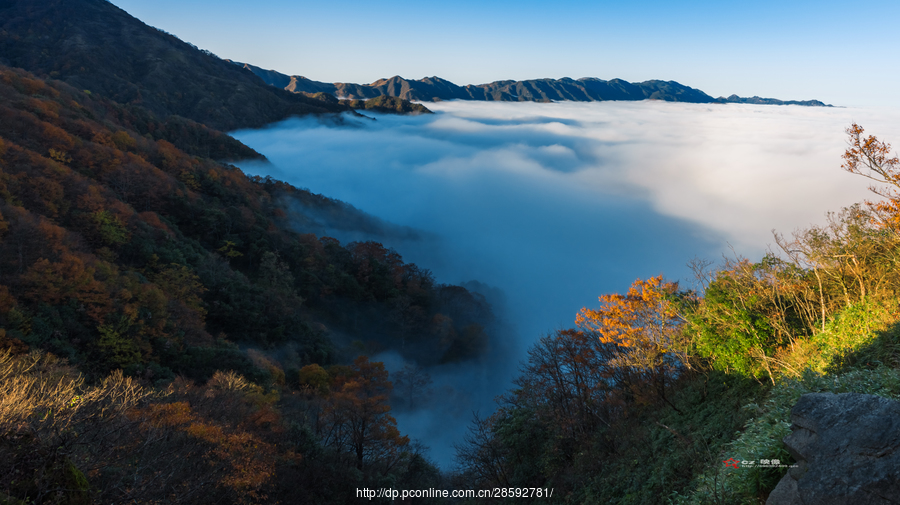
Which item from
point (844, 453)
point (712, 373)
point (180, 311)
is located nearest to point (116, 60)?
point (180, 311)

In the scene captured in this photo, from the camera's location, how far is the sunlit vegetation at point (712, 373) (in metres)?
11.5

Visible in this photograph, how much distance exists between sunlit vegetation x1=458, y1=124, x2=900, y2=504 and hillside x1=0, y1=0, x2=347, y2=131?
17999cm

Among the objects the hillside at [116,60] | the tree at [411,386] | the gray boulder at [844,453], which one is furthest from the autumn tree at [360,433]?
the hillside at [116,60]

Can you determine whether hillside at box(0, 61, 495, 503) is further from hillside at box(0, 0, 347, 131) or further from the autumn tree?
hillside at box(0, 0, 347, 131)

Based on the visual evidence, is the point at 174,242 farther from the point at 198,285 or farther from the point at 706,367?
the point at 706,367

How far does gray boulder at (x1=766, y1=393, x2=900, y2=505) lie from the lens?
6.40 m

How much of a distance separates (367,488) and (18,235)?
35.8 metres

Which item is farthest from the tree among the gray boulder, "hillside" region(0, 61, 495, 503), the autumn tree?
the gray boulder

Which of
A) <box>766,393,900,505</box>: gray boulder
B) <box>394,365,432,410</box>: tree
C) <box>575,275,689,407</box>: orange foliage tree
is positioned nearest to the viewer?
<box>766,393,900,505</box>: gray boulder

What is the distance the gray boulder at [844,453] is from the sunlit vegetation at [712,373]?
110 cm

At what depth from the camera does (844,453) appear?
686 cm

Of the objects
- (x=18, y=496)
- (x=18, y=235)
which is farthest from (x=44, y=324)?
(x=18, y=496)

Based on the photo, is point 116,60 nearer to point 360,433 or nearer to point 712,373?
point 360,433

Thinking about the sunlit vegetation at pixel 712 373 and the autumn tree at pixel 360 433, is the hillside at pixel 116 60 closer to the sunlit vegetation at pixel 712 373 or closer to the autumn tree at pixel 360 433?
the autumn tree at pixel 360 433
